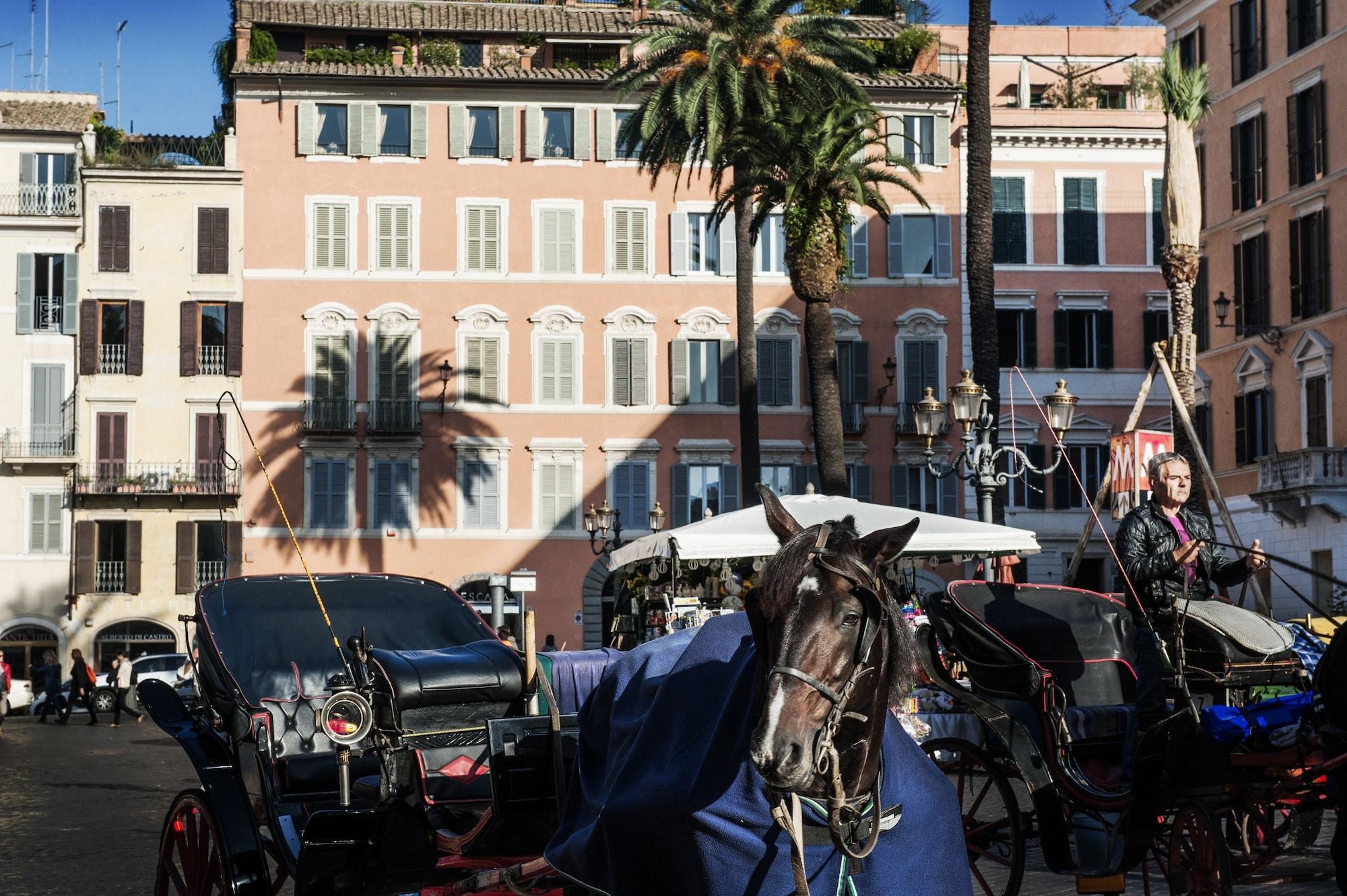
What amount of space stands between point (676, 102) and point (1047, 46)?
29.8m

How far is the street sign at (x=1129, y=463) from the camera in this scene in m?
14.1

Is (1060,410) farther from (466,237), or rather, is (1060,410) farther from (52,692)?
(466,237)

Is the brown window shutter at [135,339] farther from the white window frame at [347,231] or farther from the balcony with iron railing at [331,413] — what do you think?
the balcony with iron railing at [331,413]

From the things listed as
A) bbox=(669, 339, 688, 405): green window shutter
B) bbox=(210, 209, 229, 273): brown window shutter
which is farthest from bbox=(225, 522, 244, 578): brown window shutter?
bbox=(669, 339, 688, 405): green window shutter

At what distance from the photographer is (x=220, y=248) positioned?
145 ft

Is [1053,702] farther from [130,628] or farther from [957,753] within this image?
[130,628]

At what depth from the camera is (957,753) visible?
8.65 meters

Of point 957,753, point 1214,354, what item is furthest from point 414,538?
point 957,753

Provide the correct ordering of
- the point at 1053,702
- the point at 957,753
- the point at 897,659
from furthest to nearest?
the point at 957,753, the point at 1053,702, the point at 897,659

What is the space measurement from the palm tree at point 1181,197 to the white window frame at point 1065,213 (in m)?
22.8

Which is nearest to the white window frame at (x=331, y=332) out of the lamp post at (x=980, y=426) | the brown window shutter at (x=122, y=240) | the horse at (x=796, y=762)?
the brown window shutter at (x=122, y=240)

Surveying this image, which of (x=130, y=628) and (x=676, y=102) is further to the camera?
(x=130, y=628)

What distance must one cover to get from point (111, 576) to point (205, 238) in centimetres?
848

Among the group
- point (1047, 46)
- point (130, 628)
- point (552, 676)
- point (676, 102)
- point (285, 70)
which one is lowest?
point (130, 628)
